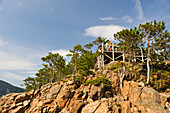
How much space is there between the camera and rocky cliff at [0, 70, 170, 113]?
811 inches

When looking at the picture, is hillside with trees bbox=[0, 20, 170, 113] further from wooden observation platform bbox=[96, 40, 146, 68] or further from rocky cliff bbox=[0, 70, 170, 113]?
wooden observation platform bbox=[96, 40, 146, 68]

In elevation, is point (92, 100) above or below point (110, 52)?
below

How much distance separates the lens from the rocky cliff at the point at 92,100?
20.6 m

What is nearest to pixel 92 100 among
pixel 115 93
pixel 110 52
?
pixel 115 93

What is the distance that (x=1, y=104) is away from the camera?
1230 inches

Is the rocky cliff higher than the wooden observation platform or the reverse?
the reverse

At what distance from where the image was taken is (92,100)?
25.8 m

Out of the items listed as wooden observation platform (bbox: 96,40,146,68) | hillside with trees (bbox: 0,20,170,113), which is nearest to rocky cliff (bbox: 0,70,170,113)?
hillside with trees (bbox: 0,20,170,113)

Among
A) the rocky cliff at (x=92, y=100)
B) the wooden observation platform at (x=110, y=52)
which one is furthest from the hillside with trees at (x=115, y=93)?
the wooden observation platform at (x=110, y=52)

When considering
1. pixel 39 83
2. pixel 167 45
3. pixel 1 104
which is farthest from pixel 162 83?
pixel 39 83

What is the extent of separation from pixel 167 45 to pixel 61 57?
133 ft

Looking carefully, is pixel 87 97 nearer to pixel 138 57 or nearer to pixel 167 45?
pixel 167 45

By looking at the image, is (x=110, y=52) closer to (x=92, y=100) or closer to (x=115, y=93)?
(x=115, y=93)

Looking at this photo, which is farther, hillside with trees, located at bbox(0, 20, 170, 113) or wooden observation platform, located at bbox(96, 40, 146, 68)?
wooden observation platform, located at bbox(96, 40, 146, 68)
